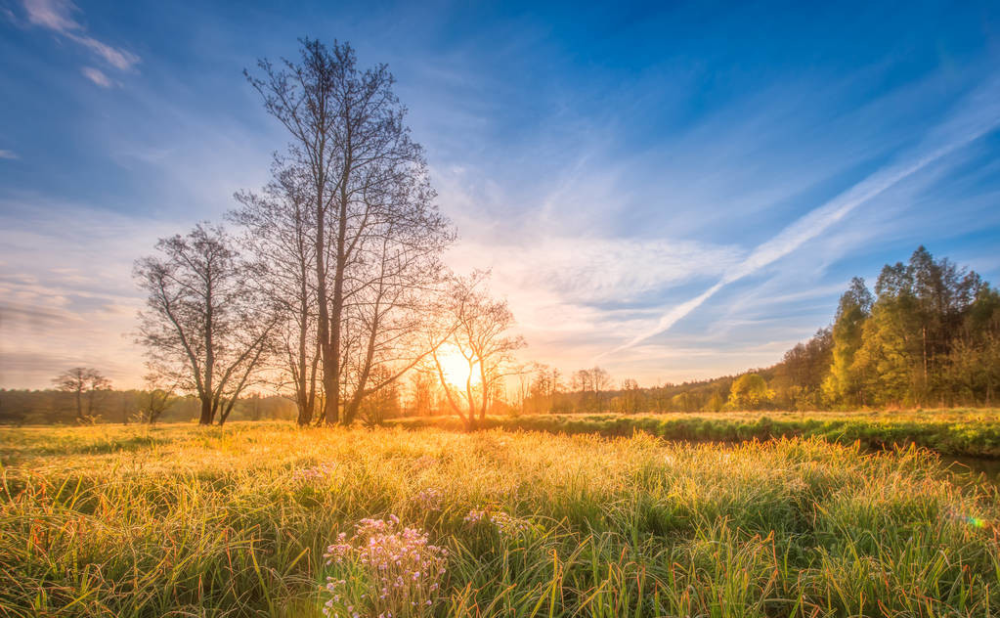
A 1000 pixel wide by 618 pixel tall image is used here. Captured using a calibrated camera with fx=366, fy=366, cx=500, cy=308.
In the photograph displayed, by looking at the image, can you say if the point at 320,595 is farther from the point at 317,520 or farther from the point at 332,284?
the point at 332,284

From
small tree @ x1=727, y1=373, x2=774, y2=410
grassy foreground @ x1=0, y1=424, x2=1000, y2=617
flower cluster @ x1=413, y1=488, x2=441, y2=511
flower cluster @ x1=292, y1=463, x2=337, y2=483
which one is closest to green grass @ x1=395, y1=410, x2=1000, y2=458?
grassy foreground @ x1=0, y1=424, x2=1000, y2=617

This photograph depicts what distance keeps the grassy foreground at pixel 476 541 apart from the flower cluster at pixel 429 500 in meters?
0.02

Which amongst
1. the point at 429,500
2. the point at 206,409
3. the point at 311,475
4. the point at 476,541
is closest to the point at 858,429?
the point at 476,541

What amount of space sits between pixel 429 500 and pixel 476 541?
1.60 ft

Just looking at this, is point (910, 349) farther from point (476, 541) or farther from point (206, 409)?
point (206, 409)

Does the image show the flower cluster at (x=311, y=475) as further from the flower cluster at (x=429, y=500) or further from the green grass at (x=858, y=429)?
the green grass at (x=858, y=429)

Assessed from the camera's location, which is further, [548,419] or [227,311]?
[548,419]

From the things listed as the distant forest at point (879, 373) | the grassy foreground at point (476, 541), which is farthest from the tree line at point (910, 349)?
the grassy foreground at point (476, 541)

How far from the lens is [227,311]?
14562 mm

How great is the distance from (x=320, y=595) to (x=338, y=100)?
10.7m

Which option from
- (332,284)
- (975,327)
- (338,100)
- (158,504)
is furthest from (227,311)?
(975,327)

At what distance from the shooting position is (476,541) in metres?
2.40

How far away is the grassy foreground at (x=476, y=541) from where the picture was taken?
5.47 feet

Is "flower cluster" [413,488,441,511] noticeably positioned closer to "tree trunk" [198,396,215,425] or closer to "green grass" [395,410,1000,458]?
"green grass" [395,410,1000,458]
